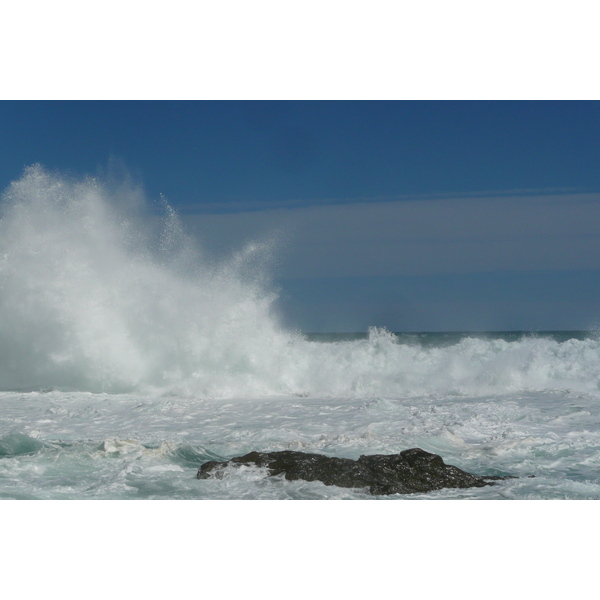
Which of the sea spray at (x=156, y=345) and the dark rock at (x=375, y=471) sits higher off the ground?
the sea spray at (x=156, y=345)

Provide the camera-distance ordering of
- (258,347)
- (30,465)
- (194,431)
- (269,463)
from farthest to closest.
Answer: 1. (258,347)
2. (194,431)
3. (30,465)
4. (269,463)

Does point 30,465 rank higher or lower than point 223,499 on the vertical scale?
higher

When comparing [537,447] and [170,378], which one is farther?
[170,378]

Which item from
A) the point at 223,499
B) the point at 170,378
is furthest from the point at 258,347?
the point at 223,499

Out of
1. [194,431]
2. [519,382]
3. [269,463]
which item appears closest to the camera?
[269,463]

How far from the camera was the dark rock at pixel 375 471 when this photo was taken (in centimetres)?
491

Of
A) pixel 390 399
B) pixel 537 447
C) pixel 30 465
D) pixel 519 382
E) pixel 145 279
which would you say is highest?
pixel 145 279

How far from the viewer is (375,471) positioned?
199 inches

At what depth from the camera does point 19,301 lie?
455 inches

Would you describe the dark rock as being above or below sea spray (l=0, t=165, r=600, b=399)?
below

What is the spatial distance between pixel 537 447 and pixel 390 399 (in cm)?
365

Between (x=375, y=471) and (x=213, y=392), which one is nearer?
(x=375, y=471)

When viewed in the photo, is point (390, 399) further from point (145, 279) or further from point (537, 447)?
point (145, 279)

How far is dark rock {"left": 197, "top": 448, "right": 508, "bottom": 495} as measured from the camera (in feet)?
16.1
